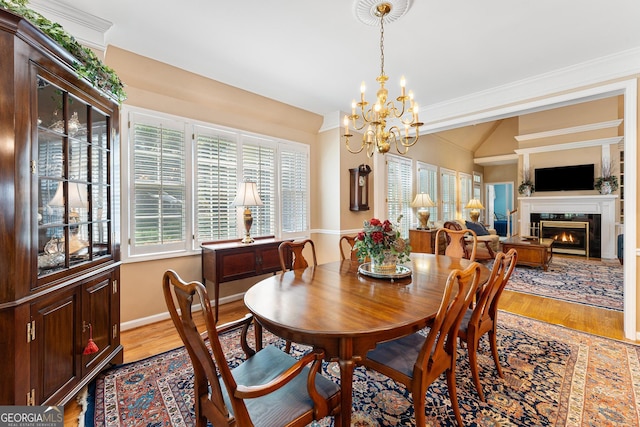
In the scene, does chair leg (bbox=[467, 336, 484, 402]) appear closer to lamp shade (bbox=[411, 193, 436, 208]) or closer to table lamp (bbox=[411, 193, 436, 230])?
table lamp (bbox=[411, 193, 436, 230])

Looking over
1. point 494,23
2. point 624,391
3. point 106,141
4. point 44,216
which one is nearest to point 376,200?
point 494,23

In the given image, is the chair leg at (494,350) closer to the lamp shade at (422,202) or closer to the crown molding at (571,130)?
the lamp shade at (422,202)

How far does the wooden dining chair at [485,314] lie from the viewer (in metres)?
1.79

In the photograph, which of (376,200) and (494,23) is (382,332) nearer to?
(494,23)

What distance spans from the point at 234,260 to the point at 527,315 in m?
3.49

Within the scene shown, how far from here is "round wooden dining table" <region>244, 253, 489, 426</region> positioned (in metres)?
1.24

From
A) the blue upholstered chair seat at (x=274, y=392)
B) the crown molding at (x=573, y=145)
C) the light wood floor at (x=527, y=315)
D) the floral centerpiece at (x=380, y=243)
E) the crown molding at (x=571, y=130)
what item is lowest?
the light wood floor at (x=527, y=315)

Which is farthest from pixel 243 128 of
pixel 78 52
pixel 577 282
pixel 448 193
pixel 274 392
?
pixel 448 193

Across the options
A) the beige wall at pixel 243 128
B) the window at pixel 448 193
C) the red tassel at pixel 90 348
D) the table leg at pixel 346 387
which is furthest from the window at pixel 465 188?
the red tassel at pixel 90 348

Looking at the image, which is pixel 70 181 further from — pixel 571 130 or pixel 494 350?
pixel 571 130

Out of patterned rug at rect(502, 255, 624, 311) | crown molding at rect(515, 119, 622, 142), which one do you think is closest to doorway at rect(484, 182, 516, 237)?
crown molding at rect(515, 119, 622, 142)

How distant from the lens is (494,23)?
2.31m

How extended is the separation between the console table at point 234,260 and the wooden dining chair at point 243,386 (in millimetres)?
1735

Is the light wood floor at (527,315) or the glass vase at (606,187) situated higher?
the glass vase at (606,187)
